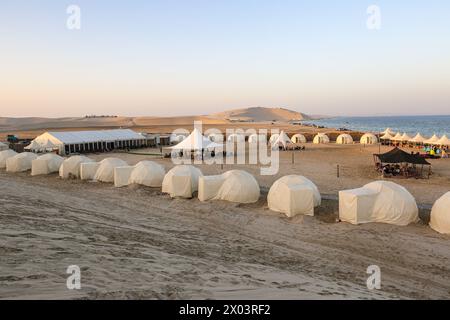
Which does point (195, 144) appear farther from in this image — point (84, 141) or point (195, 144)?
point (84, 141)

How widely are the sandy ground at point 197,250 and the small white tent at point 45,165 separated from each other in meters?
7.06

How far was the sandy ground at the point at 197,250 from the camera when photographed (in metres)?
7.52

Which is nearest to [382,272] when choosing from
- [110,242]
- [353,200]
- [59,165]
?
[353,200]

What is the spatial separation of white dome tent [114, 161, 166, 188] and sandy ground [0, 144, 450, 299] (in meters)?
1.64

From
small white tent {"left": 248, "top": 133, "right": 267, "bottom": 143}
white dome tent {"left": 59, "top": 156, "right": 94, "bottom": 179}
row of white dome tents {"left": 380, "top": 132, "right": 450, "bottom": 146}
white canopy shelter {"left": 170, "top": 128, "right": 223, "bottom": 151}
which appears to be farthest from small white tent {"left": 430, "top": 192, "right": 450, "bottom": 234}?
small white tent {"left": 248, "top": 133, "right": 267, "bottom": 143}

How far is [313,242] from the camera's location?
1329cm

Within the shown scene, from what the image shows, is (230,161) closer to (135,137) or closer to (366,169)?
(366,169)

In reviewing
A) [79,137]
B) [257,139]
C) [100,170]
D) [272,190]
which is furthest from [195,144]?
[257,139]

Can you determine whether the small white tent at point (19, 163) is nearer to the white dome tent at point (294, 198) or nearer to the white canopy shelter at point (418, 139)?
the white dome tent at point (294, 198)

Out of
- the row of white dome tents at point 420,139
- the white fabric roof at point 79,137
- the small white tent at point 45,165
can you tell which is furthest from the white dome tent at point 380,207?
the white fabric roof at point 79,137

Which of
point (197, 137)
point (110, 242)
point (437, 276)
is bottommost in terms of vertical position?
point (437, 276)
